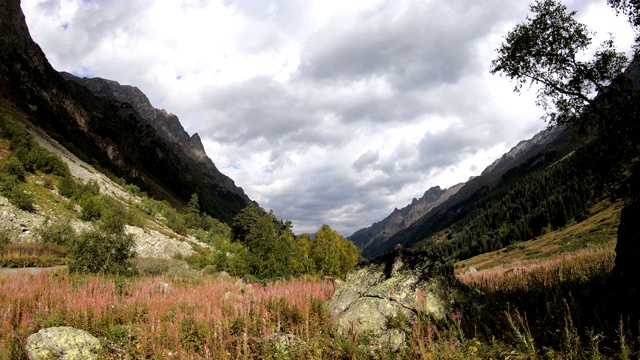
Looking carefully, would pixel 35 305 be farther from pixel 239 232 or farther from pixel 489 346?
pixel 239 232

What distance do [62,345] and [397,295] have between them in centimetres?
620

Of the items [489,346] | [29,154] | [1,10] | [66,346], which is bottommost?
[489,346]

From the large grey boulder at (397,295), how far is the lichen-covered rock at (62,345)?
4389 millimetres

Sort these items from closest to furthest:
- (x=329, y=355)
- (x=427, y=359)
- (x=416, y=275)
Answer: (x=427, y=359)
(x=329, y=355)
(x=416, y=275)

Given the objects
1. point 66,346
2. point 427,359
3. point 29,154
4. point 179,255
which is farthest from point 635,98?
point 29,154

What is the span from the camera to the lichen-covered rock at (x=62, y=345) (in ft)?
17.6

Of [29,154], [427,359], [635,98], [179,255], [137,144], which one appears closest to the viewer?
[427,359]

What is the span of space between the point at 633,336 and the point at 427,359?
2.90m

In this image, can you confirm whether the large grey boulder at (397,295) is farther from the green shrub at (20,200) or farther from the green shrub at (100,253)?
the green shrub at (20,200)

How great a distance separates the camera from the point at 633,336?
4.50m

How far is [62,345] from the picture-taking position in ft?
18.0

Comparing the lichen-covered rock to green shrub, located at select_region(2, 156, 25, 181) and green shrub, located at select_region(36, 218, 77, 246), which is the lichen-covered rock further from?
green shrub, located at select_region(2, 156, 25, 181)

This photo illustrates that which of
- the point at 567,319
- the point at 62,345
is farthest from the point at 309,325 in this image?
the point at 567,319

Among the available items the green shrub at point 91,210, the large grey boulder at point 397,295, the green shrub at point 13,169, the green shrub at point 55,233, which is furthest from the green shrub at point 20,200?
the large grey boulder at point 397,295
